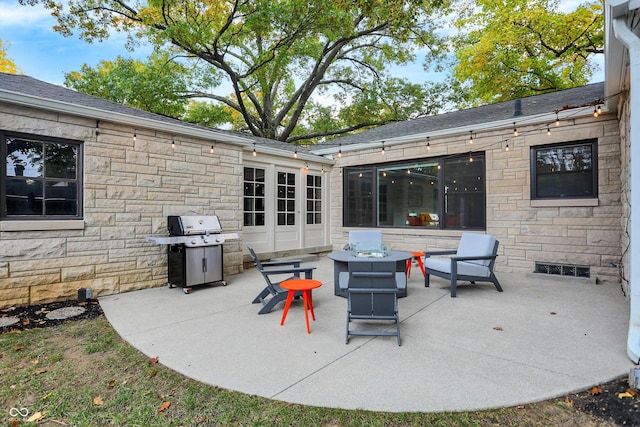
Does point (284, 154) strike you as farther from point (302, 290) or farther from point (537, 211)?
point (537, 211)

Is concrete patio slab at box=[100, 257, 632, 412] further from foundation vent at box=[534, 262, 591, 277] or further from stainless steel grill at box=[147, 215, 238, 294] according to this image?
foundation vent at box=[534, 262, 591, 277]

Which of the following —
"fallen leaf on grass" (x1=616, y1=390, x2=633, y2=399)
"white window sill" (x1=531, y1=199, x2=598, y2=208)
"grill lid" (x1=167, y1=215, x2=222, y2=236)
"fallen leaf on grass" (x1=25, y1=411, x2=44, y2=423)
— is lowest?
"fallen leaf on grass" (x1=25, y1=411, x2=44, y2=423)

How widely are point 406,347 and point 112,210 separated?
4783 mm

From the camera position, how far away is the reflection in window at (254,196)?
24.2 ft

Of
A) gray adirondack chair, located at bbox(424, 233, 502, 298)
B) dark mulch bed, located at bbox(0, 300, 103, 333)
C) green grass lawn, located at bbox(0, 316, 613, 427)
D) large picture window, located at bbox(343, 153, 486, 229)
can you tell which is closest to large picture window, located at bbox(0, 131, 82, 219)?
dark mulch bed, located at bbox(0, 300, 103, 333)

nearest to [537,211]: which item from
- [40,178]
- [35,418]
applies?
[35,418]

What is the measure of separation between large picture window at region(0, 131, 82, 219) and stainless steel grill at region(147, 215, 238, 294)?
1.27 metres

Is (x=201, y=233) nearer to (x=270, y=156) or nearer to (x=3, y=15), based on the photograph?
(x=270, y=156)

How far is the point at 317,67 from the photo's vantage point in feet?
52.5

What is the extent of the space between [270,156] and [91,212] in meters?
3.91

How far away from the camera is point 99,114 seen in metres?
4.79

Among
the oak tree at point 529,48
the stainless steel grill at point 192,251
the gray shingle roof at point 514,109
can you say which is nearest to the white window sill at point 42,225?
the stainless steel grill at point 192,251

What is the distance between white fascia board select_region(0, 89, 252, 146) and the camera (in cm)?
414

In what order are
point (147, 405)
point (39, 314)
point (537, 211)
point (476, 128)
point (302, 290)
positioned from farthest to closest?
point (476, 128) → point (537, 211) → point (39, 314) → point (302, 290) → point (147, 405)
